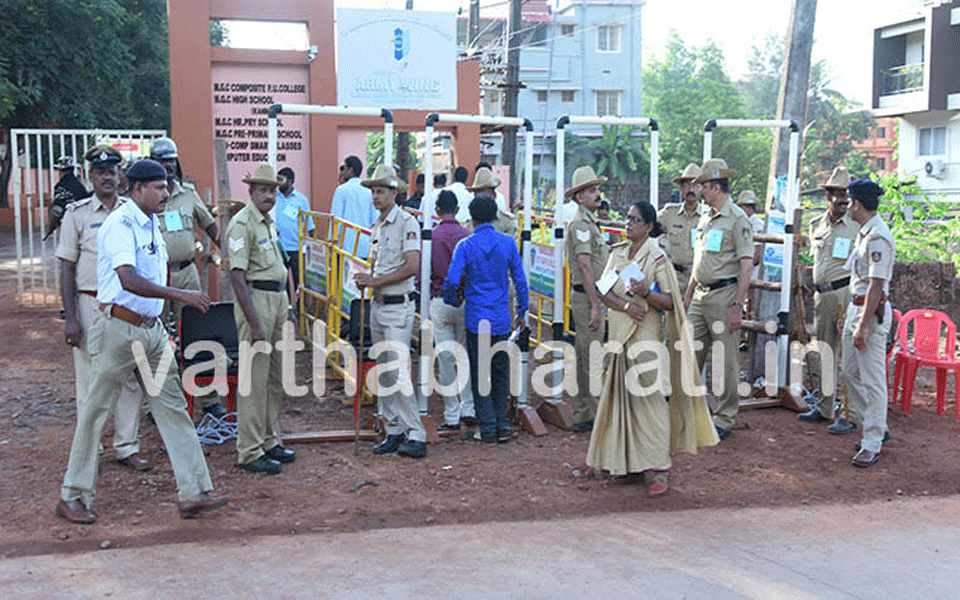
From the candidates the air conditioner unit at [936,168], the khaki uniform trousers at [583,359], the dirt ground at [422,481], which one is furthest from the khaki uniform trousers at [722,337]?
the air conditioner unit at [936,168]

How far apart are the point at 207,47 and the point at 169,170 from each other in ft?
19.1

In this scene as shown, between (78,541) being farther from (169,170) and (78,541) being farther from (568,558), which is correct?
(169,170)

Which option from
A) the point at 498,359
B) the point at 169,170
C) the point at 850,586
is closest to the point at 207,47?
the point at 169,170

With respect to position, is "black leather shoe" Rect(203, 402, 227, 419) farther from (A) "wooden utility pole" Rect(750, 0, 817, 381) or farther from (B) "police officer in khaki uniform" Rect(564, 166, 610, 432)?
(A) "wooden utility pole" Rect(750, 0, 817, 381)

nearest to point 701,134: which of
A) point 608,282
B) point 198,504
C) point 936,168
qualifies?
point 936,168

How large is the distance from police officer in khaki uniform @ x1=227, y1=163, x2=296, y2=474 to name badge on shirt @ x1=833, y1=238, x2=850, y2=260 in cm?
436

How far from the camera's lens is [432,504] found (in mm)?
6043

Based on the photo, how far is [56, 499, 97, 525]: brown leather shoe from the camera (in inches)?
215

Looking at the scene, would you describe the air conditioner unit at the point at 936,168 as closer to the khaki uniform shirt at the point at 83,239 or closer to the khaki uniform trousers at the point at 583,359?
the khaki uniform trousers at the point at 583,359

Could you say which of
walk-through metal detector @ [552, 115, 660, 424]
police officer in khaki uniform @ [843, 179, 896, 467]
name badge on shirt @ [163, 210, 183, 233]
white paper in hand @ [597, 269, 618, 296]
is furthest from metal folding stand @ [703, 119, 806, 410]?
name badge on shirt @ [163, 210, 183, 233]

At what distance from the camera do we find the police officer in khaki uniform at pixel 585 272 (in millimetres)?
7473

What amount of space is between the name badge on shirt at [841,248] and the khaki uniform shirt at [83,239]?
5.37m

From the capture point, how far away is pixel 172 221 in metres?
7.47

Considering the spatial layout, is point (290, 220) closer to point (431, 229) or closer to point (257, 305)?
point (431, 229)
